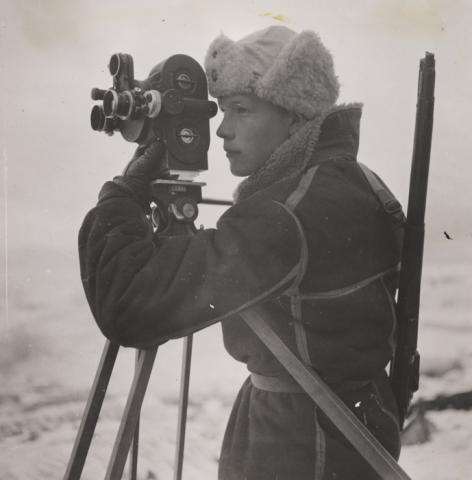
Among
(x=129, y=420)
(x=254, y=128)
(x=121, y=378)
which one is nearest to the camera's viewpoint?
(x=129, y=420)

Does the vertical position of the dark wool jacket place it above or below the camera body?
below

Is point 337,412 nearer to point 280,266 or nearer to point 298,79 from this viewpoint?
point 280,266

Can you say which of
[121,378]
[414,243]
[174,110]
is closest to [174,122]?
[174,110]

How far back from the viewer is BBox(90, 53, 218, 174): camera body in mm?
1279

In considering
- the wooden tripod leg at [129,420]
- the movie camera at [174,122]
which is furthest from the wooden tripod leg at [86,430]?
the movie camera at [174,122]

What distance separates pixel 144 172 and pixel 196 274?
0.97 feet

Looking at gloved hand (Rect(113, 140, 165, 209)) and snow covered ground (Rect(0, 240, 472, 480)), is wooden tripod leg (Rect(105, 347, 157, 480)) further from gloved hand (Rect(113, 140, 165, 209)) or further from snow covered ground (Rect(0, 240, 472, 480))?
snow covered ground (Rect(0, 240, 472, 480))

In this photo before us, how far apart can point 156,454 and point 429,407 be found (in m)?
0.91

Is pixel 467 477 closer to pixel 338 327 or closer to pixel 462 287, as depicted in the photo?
pixel 462 287

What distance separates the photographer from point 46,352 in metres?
1.85

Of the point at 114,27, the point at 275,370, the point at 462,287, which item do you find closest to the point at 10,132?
the point at 114,27

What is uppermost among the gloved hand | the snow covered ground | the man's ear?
the man's ear

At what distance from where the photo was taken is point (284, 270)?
1113 mm

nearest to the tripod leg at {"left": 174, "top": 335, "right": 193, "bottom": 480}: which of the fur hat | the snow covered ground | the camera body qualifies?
the snow covered ground
